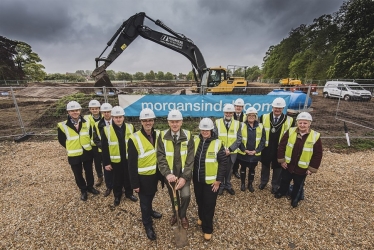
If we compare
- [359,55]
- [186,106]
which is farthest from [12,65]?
[359,55]

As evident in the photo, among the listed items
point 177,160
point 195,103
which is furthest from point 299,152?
point 195,103

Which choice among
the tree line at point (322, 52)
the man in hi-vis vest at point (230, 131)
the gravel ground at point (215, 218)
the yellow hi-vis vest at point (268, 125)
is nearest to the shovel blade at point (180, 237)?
the gravel ground at point (215, 218)

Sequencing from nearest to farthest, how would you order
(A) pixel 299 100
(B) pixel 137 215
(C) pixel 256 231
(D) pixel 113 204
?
(C) pixel 256 231 → (B) pixel 137 215 → (D) pixel 113 204 → (A) pixel 299 100

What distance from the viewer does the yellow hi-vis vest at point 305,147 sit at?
10.5 feet

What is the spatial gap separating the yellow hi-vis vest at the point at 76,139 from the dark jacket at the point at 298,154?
389cm

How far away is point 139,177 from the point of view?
2.73 meters

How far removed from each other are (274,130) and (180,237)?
2750mm

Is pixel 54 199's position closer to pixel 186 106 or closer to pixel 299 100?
pixel 186 106

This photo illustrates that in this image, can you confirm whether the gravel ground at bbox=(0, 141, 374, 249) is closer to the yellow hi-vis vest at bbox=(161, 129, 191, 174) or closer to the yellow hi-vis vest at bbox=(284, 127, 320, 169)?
the yellow hi-vis vest at bbox=(284, 127, 320, 169)

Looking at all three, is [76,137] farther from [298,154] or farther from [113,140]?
[298,154]

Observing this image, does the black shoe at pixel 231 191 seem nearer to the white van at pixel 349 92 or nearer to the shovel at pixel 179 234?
the shovel at pixel 179 234

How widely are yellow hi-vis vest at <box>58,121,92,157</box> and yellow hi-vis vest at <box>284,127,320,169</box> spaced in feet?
13.1

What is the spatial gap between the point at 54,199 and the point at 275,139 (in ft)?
16.4

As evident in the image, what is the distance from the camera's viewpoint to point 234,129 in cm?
365
